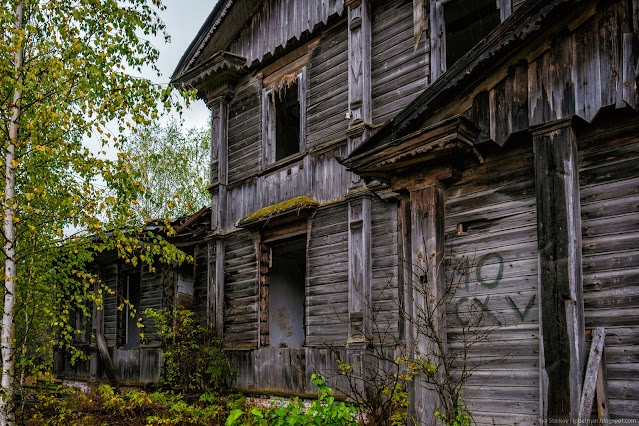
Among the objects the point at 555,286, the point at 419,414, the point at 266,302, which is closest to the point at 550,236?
the point at 555,286

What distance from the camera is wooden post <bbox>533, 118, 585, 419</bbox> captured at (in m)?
4.72

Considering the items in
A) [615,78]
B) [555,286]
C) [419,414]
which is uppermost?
[615,78]

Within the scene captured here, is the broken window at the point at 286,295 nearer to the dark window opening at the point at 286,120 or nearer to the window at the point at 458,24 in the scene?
the dark window opening at the point at 286,120

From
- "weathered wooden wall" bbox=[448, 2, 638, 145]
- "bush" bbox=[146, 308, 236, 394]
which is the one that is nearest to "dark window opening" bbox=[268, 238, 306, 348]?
"bush" bbox=[146, 308, 236, 394]

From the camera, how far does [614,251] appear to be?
4.77 m

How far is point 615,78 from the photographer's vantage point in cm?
474

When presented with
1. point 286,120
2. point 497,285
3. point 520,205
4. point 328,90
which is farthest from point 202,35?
point 497,285

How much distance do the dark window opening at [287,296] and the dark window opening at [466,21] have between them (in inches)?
219

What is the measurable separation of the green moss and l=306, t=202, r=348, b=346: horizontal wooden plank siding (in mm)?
283

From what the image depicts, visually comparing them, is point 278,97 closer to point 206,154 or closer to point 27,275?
point 27,275

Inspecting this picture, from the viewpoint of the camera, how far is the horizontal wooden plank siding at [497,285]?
5227 mm

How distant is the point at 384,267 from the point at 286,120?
5.88 m

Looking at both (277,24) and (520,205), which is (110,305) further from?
(520,205)

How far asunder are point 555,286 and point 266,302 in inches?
322
